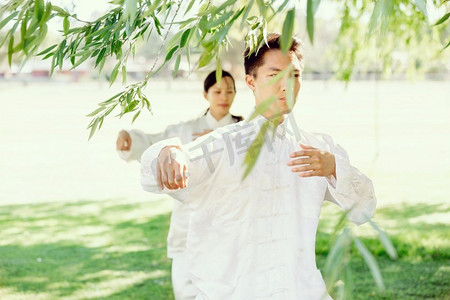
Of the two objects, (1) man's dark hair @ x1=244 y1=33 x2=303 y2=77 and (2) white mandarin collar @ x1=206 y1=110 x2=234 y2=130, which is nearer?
(1) man's dark hair @ x1=244 y1=33 x2=303 y2=77

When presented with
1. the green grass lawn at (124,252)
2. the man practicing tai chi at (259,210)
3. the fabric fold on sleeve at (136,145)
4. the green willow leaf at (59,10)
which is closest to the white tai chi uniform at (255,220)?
the man practicing tai chi at (259,210)

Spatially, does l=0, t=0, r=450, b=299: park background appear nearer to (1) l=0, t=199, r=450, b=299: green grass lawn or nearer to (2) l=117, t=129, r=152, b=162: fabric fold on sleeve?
(1) l=0, t=199, r=450, b=299: green grass lawn

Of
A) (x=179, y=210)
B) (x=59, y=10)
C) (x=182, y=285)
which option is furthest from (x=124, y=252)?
(x=59, y=10)

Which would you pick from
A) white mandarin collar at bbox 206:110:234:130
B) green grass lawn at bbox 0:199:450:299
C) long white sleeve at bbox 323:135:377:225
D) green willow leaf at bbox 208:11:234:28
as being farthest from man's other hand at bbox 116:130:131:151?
green willow leaf at bbox 208:11:234:28

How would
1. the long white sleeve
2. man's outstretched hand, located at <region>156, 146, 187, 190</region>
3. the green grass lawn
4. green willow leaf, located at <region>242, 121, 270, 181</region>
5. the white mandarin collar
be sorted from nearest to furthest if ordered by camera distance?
green willow leaf, located at <region>242, 121, 270, 181</region>
man's outstretched hand, located at <region>156, 146, 187, 190</region>
the long white sleeve
the white mandarin collar
the green grass lawn

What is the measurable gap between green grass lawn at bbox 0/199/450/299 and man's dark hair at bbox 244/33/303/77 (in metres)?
2.93

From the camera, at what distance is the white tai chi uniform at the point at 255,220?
2.51 metres

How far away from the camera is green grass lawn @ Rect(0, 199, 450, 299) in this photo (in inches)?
215

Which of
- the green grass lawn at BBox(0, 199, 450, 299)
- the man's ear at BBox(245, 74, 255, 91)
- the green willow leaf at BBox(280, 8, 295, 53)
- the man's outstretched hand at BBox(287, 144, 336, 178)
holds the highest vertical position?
the green willow leaf at BBox(280, 8, 295, 53)

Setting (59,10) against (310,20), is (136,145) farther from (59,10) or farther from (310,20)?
(310,20)

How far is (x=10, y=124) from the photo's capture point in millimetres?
23828

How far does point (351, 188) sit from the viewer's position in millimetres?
2457

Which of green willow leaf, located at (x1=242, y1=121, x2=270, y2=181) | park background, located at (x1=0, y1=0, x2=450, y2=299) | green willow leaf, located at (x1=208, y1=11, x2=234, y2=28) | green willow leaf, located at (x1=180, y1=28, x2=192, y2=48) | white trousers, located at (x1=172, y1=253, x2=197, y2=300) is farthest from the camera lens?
park background, located at (x1=0, y1=0, x2=450, y2=299)

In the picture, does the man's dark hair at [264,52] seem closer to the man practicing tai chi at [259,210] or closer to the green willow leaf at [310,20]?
the man practicing tai chi at [259,210]
